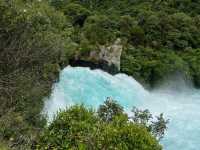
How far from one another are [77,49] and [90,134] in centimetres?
2363

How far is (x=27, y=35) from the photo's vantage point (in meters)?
12.2

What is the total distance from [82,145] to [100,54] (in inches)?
942

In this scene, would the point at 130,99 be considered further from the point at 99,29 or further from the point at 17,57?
the point at 17,57

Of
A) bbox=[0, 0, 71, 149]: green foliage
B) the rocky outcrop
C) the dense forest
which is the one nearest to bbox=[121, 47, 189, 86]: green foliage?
the dense forest

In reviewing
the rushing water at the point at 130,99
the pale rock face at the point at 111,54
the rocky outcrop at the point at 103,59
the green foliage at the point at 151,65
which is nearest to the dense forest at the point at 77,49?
the green foliage at the point at 151,65

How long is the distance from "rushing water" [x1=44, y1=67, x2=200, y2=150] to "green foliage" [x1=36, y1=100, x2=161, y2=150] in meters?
13.0

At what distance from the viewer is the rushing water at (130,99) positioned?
22.5m

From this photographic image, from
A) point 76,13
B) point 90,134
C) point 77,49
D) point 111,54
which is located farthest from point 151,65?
point 90,134

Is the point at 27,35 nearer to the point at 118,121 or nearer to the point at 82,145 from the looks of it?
the point at 118,121

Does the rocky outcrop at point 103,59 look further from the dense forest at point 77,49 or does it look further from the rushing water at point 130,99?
the rushing water at point 130,99

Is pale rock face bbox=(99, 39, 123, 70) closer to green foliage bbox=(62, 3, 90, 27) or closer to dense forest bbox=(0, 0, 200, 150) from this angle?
dense forest bbox=(0, 0, 200, 150)

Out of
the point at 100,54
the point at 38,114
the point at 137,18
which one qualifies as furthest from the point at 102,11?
the point at 38,114

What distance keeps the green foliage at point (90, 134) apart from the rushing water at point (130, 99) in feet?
42.7

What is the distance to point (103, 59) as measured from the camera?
30812mm
